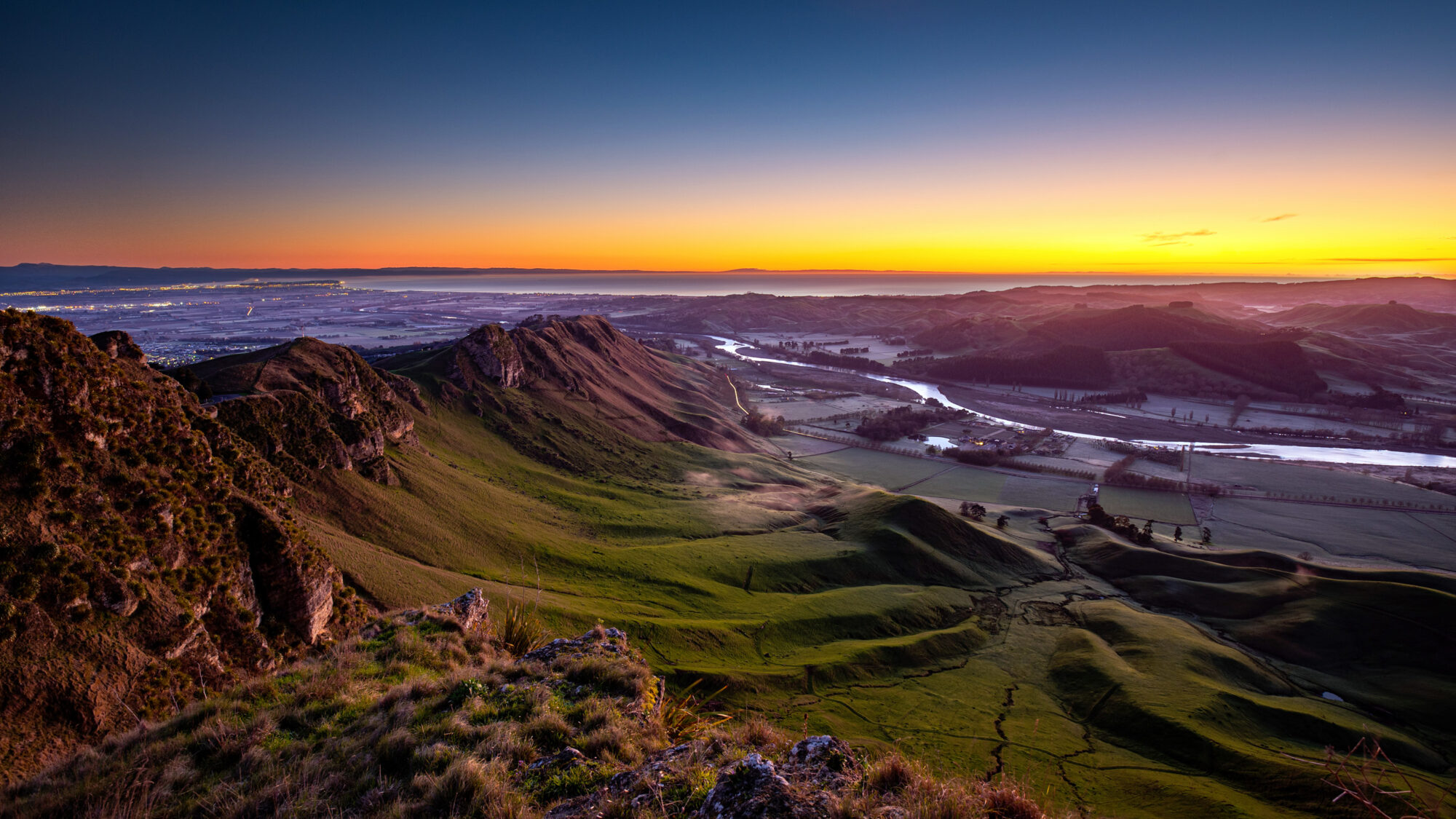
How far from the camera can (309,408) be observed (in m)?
44.0

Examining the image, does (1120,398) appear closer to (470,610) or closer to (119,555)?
(470,610)

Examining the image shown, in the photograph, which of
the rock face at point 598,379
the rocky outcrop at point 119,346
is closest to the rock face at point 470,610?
the rocky outcrop at point 119,346

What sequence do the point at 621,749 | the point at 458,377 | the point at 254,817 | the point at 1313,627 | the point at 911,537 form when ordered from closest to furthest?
the point at 254,817
the point at 621,749
the point at 1313,627
the point at 911,537
the point at 458,377

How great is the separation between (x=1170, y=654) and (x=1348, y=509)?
77.9m

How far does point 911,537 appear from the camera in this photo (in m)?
65.8

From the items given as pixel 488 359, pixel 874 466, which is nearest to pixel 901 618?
pixel 874 466

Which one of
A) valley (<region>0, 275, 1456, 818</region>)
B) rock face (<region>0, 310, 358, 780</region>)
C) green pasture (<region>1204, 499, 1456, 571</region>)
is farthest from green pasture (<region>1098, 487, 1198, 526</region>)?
rock face (<region>0, 310, 358, 780</region>)

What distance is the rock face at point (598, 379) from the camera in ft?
289

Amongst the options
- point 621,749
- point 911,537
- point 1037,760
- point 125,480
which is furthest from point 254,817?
point 911,537

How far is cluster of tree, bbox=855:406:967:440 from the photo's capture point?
13200 centimetres

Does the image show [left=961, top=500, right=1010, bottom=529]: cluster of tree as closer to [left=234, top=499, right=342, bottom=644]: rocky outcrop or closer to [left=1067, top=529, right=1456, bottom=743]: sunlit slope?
[left=1067, top=529, right=1456, bottom=743]: sunlit slope

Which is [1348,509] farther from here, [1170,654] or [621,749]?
[621,749]

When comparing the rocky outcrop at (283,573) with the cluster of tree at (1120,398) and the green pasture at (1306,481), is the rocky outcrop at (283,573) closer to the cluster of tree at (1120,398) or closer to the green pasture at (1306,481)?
the green pasture at (1306,481)

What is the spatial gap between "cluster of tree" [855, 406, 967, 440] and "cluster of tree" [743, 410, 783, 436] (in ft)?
59.9
